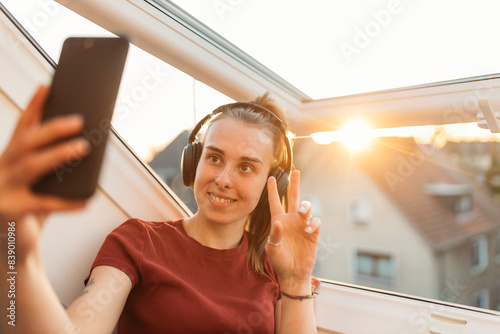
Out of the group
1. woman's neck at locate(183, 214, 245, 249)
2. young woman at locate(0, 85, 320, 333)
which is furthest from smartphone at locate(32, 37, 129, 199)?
woman's neck at locate(183, 214, 245, 249)

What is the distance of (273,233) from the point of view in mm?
973

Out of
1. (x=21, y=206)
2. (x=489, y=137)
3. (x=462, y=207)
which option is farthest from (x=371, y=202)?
(x=21, y=206)

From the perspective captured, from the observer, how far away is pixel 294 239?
108 centimetres

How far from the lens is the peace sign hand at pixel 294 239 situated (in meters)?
1.03

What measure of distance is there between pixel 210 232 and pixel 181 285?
0.72 ft

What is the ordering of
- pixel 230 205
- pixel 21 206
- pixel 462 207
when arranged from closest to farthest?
1. pixel 21 206
2. pixel 230 205
3. pixel 462 207

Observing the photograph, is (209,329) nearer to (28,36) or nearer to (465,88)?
(28,36)

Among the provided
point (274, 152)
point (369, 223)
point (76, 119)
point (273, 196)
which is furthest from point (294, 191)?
point (369, 223)

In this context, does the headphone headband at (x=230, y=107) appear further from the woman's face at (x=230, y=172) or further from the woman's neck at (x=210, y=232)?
the woman's neck at (x=210, y=232)

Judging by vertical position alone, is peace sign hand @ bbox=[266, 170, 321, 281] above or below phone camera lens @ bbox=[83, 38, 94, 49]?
below

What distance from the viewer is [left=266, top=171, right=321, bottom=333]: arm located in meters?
1.03

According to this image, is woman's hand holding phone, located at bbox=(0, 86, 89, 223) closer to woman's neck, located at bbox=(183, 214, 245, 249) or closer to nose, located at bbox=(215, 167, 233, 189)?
nose, located at bbox=(215, 167, 233, 189)

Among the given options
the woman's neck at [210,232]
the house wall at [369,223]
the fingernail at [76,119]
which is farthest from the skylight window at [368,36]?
the house wall at [369,223]

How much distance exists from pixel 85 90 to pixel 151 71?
76cm
